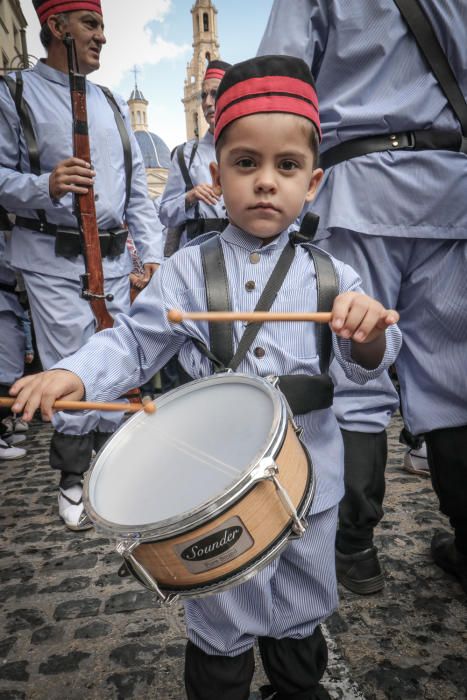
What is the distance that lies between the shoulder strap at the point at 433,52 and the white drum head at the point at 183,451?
49.0 inches

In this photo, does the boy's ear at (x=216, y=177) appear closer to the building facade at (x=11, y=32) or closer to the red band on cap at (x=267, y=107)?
the red band on cap at (x=267, y=107)

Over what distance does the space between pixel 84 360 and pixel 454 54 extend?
1531 mm

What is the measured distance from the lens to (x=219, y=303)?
4.12 feet

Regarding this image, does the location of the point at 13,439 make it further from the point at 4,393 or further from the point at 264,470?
the point at 264,470

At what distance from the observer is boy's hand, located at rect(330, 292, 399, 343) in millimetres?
1010

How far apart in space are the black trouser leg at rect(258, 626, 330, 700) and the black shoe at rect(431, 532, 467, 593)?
2.53 feet

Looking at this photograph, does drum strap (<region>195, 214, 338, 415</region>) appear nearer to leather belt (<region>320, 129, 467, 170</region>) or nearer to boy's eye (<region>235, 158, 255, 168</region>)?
boy's eye (<region>235, 158, 255, 168</region>)

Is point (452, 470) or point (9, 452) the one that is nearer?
point (452, 470)

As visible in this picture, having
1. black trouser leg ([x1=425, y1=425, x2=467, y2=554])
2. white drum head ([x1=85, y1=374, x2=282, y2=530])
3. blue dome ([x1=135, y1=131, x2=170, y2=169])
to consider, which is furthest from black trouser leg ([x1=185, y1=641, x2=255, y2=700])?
blue dome ([x1=135, y1=131, x2=170, y2=169])

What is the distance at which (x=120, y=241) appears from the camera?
2945 millimetres

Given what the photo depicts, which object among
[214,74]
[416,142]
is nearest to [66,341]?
[416,142]

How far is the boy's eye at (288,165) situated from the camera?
1.24 meters

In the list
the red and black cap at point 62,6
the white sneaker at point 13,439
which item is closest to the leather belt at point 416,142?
the red and black cap at point 62,6

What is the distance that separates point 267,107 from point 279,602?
50.1 inches
